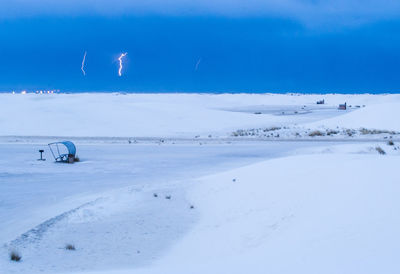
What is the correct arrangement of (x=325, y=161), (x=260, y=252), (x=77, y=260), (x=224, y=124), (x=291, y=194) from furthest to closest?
(x=224, y=124) → (x=325, y=161) → (x=291, y=194) → (x=77, y=260) → (x=260, y=252)

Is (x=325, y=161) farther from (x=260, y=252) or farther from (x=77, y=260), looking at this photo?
(x=77, y=260)

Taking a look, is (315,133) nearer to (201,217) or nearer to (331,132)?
(331,132)

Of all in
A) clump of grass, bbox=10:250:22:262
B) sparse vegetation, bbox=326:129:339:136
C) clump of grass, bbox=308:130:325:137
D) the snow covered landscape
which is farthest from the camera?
sparse vegetation, bbox=326:129:339:136

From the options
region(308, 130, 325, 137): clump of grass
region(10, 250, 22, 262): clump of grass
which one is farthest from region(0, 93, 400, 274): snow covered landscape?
region(308, 130, 325, 137): clump of grass

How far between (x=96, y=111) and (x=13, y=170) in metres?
35.9

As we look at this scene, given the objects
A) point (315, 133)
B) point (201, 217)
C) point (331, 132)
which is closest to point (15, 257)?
point (201, 217)

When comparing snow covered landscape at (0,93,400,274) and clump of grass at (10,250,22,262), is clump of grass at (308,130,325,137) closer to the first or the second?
snow covered landscape at (0,93,400,274)

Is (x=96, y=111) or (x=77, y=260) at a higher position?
(x=96, y=111)

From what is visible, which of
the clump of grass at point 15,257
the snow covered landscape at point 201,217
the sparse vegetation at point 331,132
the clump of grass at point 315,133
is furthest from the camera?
the sparse vegetation at point 331,132

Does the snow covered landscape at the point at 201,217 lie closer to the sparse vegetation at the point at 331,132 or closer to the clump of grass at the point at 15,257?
the clump of grass at the point at 15,257

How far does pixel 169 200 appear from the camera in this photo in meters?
12.0

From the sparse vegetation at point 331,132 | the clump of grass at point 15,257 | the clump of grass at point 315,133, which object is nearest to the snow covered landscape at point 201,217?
the clump of grass at point 15,257

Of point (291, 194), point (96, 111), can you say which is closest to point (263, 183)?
point (291, 194)

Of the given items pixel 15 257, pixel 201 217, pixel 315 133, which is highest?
pixel 315 133
